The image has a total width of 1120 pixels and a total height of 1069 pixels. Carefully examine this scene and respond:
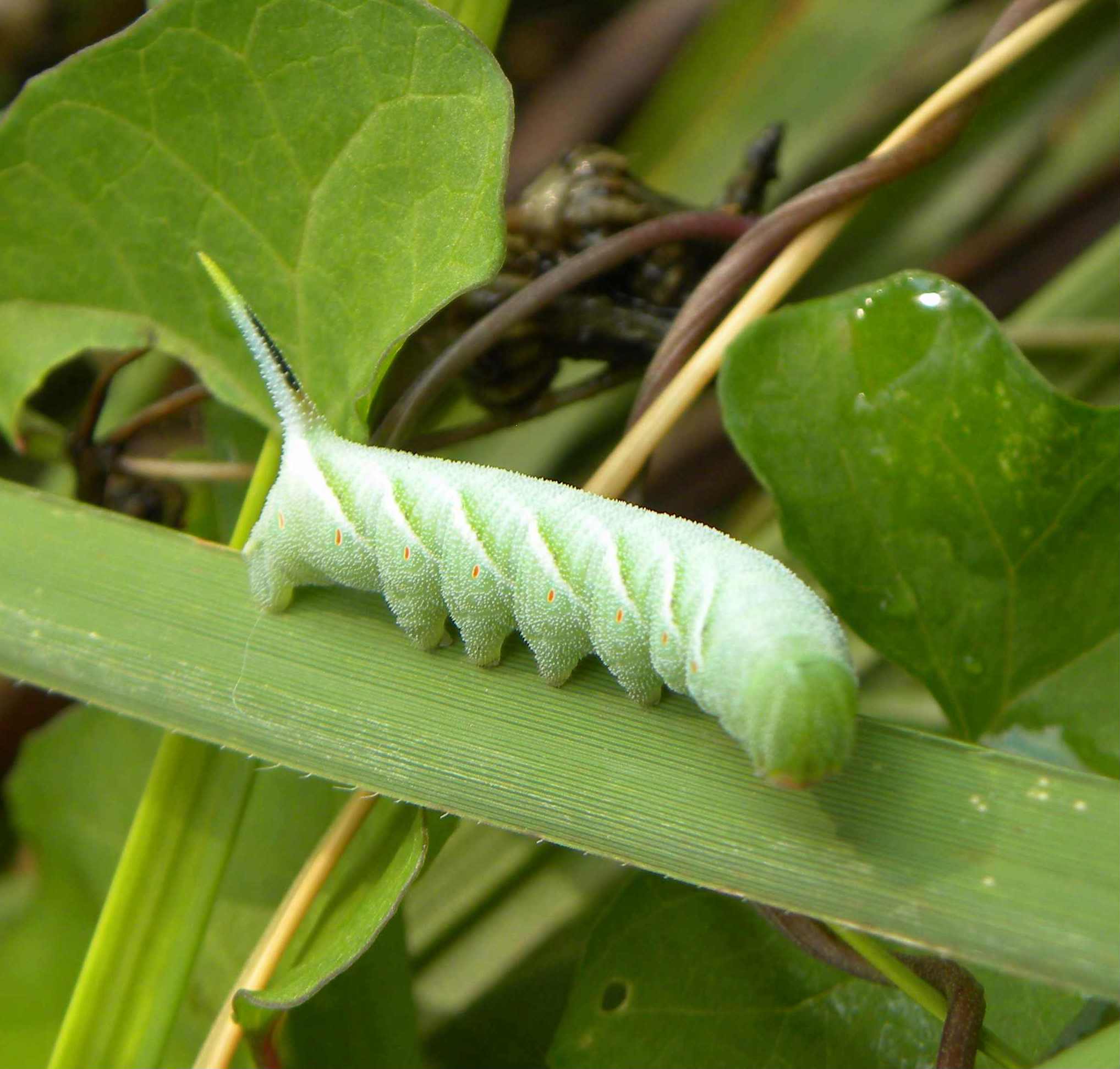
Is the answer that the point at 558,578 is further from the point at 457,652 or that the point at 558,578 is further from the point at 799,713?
the point at 799,713

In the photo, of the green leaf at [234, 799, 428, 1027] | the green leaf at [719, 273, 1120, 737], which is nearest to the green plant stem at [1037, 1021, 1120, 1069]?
the green leaf at [719, 273, 1120, 737]

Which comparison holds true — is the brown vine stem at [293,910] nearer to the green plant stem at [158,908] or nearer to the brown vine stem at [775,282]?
the green plant stem at [158,908]

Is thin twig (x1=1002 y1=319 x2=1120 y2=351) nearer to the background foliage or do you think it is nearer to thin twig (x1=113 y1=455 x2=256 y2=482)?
the background foliage

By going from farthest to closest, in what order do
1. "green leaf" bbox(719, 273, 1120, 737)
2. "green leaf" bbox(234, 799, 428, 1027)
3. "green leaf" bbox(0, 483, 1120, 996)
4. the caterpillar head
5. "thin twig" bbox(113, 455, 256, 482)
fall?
"thin twig" bbox(113, 455, 256, 482)
"green leaf" bbox(719, 273, 1120, 737)
"green leaf" bbox(234, 799, 428, 1027)
"green leaf" bbox(0, 483, 1120, 996)
the caterpillar head

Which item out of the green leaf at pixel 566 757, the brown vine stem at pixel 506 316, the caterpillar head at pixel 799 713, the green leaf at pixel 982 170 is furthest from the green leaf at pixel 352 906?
the green leaf at pixel 982 170

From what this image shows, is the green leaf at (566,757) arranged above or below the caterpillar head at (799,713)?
below

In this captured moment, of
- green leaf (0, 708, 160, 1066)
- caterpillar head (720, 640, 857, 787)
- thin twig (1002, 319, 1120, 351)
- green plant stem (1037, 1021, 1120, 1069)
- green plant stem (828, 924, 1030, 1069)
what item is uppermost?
caterpillar head (720, 640, 857, 787)

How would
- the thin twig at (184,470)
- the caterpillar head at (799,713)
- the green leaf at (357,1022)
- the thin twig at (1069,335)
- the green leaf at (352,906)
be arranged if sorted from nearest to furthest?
the caterpillar head at (799,713), the green leaf at (352,906), the green leaf at (357,1022), the thin twig at (184,470), the thin twig at (1069,335)
